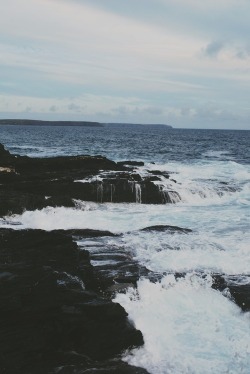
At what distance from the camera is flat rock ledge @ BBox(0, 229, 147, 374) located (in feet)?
22.4

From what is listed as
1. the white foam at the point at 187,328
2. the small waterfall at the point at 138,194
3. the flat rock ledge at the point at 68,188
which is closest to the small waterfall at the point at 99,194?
the flat rock ledge at the point at 68,188

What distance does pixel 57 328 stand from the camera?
7355mm

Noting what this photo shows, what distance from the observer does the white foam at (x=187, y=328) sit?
7.34m

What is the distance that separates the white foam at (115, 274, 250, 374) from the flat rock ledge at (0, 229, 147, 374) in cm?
47

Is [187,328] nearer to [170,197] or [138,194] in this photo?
[138,194]

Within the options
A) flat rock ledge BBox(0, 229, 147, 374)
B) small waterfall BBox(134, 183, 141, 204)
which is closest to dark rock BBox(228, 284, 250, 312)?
flat rock ledge BBox(0, 229, 147, 374)

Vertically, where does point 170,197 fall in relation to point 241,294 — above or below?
above

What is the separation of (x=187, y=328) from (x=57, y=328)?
2.75m

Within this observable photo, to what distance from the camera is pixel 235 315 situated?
910cm

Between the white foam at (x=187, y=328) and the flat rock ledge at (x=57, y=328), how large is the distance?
0.47 metres

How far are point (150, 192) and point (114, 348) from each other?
50.4 ft

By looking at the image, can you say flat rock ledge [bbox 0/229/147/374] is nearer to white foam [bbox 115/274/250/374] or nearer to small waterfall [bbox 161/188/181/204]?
white foam [bbox 115/274/250/374]

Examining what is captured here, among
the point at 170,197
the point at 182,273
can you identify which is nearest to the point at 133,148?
the point at 170,197

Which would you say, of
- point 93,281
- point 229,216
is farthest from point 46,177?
point 93,281
